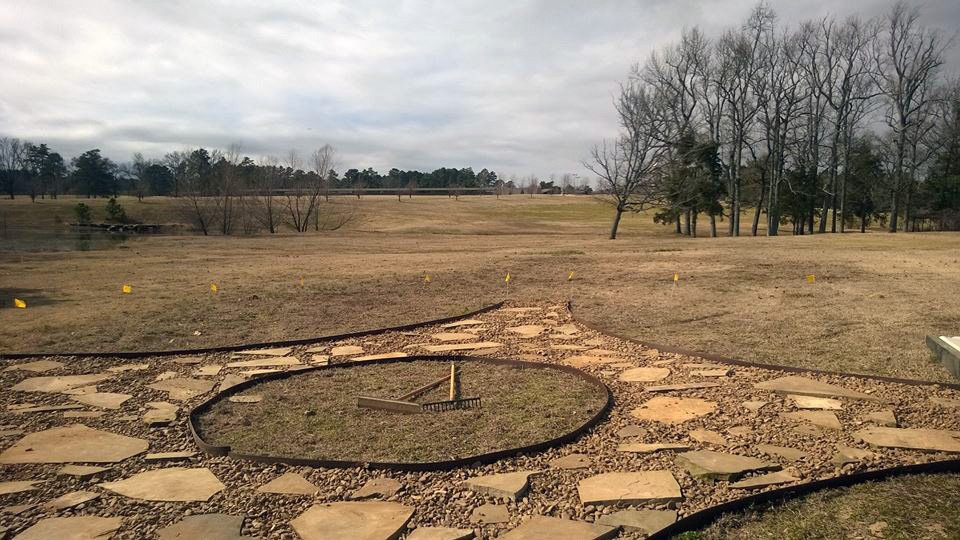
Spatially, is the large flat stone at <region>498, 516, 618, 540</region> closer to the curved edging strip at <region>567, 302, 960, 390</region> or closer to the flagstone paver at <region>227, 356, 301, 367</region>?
the curved edging strip at <region>567, 302, 960, 390</region>

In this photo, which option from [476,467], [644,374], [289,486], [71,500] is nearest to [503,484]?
[476,467]

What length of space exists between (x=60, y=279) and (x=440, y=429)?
10.8 metres

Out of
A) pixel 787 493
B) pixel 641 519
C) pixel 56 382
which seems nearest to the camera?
pixel 641 519

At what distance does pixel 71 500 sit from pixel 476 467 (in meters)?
2.16

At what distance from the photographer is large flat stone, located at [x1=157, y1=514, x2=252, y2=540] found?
110 inches

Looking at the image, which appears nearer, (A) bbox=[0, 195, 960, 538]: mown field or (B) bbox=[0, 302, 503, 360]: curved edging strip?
(B) bbox=[0, 302, 503, 360]: curved edging strip

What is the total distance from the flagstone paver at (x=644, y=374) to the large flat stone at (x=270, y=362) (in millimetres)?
3173

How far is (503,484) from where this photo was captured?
328 cm

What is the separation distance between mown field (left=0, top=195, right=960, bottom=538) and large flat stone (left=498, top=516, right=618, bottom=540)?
1.88ft

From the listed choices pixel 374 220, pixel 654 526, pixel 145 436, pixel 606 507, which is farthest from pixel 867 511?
pixel 374 220

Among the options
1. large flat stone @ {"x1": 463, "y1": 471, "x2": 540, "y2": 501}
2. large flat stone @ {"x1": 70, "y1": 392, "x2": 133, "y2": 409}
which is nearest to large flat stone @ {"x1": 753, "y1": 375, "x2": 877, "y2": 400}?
large flat stone @ {"x1": 463, "y1": 471, "x2": 540, "y2": 501}

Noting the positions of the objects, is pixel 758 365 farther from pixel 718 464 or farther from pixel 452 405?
pixel 452 405

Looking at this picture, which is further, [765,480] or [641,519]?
[765,480]

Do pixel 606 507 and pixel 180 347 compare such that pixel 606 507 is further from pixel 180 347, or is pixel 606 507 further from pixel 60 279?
pixel 60 279
